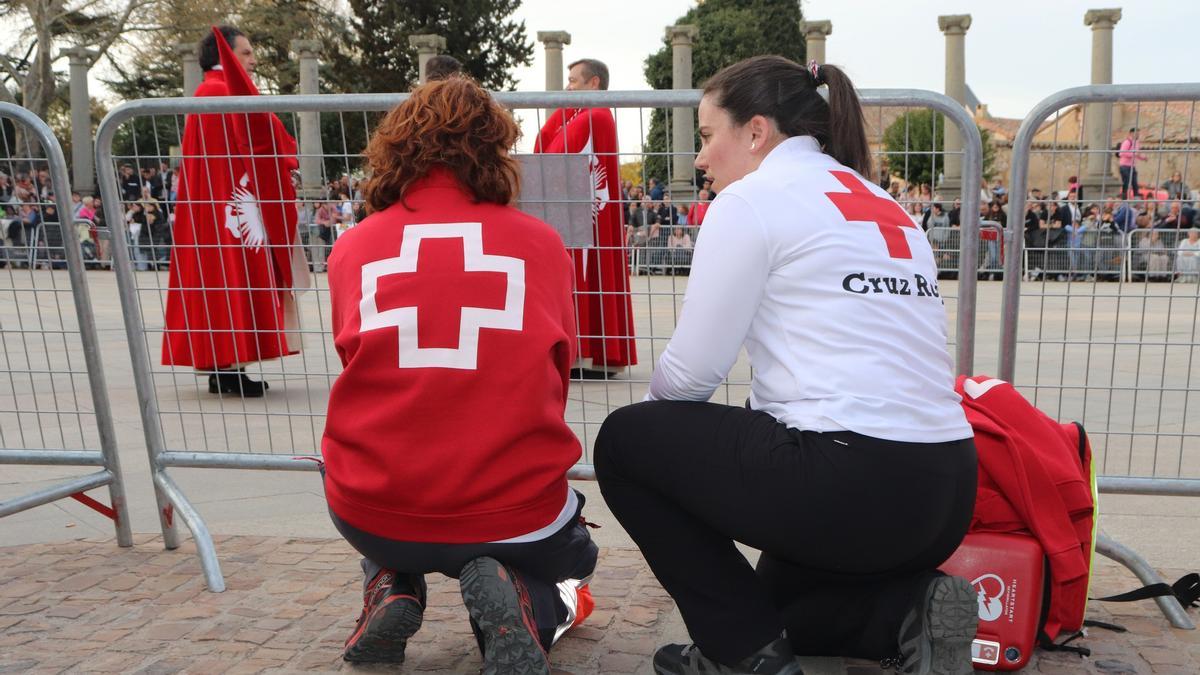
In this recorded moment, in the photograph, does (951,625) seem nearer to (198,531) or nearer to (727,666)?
(727,666)

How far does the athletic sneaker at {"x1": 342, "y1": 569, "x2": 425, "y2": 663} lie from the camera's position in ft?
8.63

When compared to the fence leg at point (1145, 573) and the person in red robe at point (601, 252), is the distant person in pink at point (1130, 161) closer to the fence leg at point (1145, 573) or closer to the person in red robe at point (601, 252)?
the fence leg at point (1145, 573)

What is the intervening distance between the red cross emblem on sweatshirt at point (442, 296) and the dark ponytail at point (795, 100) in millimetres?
637

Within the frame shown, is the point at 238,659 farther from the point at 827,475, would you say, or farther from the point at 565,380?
the point at 827,475

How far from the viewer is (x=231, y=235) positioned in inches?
185

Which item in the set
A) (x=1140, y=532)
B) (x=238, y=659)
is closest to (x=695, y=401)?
(x=238, y=659)

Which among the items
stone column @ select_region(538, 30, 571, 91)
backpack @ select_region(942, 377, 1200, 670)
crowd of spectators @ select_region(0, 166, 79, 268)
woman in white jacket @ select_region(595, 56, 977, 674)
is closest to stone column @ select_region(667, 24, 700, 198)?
woman in white jacket @ select_region(595, 56, 977, 674)

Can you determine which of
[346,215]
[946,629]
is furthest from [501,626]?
[346,215]

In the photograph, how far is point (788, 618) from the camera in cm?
280

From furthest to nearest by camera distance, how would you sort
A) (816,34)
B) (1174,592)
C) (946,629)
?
1. (816,34)
2. (1174,592)
3. (946,629)

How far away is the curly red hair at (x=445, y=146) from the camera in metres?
2.56

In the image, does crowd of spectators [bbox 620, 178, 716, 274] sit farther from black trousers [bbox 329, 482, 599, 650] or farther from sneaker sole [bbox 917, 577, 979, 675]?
sneaker sole [bbox 917, 577, 979, 675]

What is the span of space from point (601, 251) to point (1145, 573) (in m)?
1.85

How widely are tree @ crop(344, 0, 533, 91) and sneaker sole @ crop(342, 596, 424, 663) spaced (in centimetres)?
3850
